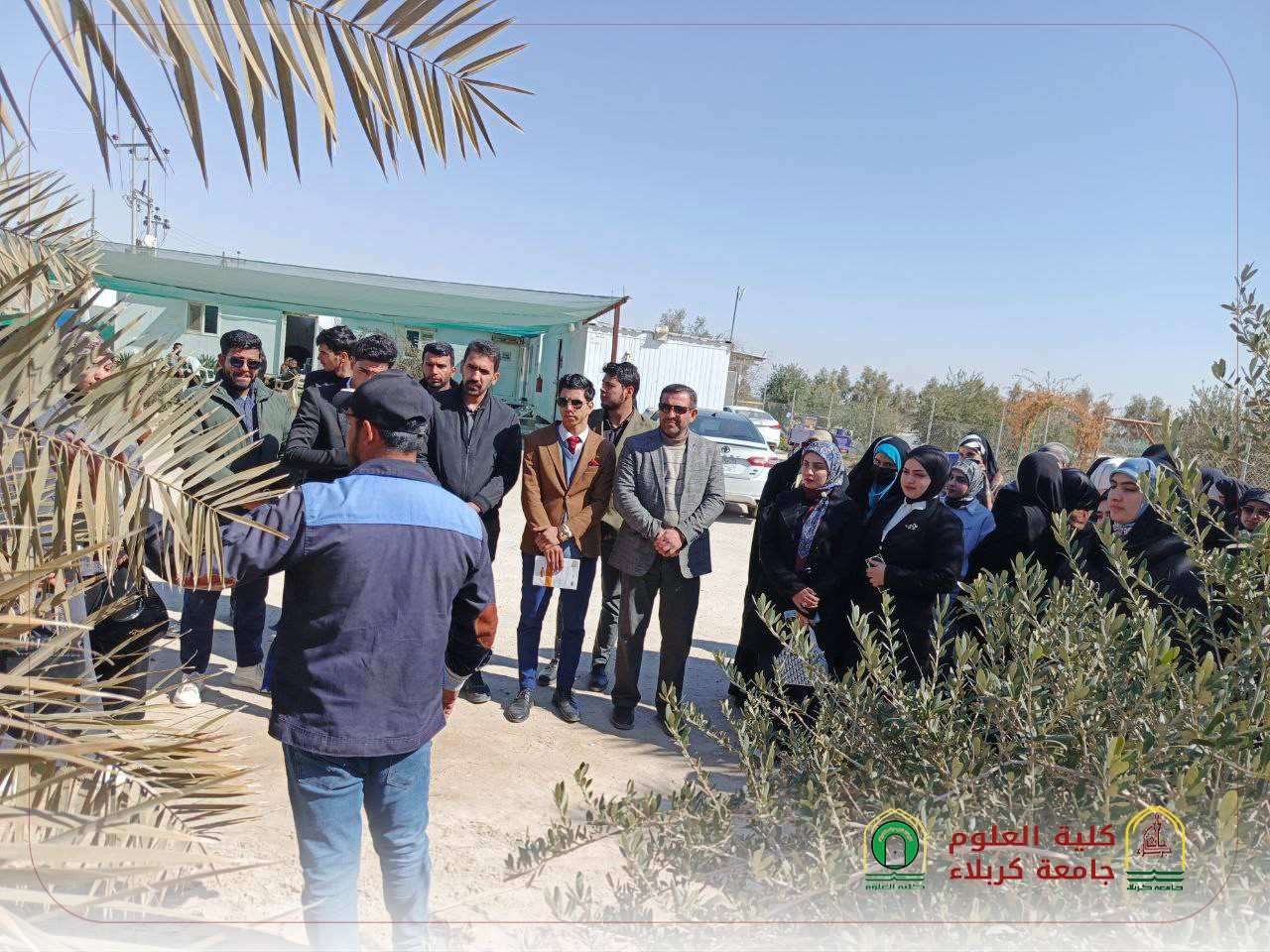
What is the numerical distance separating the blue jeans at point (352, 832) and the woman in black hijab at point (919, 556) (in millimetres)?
2534

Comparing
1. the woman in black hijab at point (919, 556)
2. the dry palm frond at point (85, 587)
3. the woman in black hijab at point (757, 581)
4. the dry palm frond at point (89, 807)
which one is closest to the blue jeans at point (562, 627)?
the woman in black hijab at point (757, 581)

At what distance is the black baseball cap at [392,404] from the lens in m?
Answer: 2.28

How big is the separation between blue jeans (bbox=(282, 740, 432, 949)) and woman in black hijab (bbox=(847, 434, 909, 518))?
3169mm

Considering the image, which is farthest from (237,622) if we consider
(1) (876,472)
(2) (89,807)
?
(1) (876,472)

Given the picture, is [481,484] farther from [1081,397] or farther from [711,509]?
[1081,397]

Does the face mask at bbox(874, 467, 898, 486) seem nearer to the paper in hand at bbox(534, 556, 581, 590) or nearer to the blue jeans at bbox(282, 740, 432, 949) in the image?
the paper in hand at bbox(534, 556, 581, 590)

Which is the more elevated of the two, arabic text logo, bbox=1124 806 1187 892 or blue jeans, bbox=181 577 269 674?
arabic text logo, bbox=1124 806 1187 892

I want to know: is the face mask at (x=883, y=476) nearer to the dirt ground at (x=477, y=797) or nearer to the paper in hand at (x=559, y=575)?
the dirt ground at (x=477, y=797)

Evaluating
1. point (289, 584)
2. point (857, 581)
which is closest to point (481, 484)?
point (857, 581)

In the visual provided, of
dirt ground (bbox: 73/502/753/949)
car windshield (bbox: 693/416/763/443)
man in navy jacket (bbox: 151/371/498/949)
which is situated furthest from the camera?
car windshield (bbox: 693/416/763/443)

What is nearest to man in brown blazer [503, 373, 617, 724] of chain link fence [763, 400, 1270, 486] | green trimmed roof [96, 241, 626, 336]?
chain link fence [763, 400, 1270, 486]

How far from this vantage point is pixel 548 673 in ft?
17.5

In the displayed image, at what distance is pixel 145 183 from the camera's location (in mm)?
1238

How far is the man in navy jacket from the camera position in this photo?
213 centimetres
